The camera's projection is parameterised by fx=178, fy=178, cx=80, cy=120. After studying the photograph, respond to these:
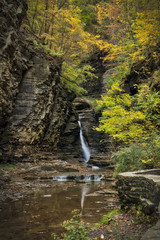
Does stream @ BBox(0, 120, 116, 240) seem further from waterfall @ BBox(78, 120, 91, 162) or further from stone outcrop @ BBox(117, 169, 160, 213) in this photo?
waterfall @ BBox(78, 120, 91, 162)

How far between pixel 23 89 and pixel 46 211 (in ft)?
35.9

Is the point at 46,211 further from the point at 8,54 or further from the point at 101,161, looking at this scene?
the point at 101,161

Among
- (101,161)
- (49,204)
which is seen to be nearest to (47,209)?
(49,204)

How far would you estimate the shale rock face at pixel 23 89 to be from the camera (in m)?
11.9

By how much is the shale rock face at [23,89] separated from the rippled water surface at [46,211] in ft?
20.6

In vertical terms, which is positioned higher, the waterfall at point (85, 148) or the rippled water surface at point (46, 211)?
the rippled water surface at point (46, 211)

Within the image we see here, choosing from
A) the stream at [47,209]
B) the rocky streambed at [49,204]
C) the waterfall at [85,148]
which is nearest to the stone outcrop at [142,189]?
the rocky streambed at [49,204]

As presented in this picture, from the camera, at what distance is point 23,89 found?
48.5ft

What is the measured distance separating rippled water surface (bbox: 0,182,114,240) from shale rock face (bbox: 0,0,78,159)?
20.6 ft

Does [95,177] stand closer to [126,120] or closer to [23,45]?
[126,120]

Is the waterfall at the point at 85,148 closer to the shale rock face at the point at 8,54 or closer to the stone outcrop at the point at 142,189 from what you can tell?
the shale rock face at the point at 8,54

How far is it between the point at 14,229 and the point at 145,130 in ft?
17.4

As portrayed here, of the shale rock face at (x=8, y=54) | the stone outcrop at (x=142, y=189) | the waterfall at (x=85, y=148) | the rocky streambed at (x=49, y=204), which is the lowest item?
the waterfall at (x=85, y=148)

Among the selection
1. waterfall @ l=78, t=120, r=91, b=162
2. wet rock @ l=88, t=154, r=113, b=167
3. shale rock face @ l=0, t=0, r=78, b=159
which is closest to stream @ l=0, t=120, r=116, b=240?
shale rock face @ l=0, t=0, r=78, b=159
